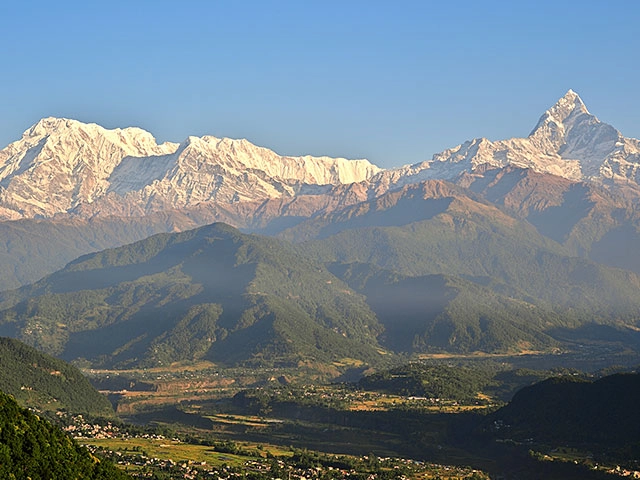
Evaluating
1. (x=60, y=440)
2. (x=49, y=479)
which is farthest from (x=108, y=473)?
(x=49, y=479)

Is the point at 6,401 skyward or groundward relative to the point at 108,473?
skyward

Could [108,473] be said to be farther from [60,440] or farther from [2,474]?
[2,474]

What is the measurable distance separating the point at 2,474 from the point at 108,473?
2838 centimetres

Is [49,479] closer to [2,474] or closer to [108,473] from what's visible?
[2,474]

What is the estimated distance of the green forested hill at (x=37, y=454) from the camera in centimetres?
15100

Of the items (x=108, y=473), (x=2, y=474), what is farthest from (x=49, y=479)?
(x=108, y=473)

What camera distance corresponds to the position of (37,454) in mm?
157250

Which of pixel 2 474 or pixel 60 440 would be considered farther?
pixel 60 440

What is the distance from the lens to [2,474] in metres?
145

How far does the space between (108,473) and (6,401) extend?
63.3 ft

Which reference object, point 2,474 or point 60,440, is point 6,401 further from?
point 2,474

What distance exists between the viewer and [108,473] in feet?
563

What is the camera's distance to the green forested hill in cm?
15100

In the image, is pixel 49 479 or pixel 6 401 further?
pixel 6 401
